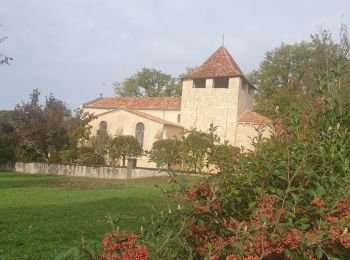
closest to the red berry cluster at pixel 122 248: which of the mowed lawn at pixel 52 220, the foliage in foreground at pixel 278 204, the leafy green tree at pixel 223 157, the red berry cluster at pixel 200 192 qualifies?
the foliage in foreground at pixel 278 204

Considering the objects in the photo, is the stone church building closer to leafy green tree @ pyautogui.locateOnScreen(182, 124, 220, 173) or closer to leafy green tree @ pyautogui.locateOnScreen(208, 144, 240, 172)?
leafy green tree @ pyautogui.locateOnScreen(182, 124, 220, 173)

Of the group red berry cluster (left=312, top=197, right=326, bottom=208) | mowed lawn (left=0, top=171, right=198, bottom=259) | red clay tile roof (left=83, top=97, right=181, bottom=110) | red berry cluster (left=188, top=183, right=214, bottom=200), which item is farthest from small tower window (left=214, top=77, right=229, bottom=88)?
red berry cluster (left=312, top=197, right=326, bottom=208)

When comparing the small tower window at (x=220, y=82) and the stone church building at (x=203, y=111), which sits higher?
the small tower window at (x=220, y=82)

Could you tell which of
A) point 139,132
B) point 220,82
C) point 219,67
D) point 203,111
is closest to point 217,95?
point 220,82

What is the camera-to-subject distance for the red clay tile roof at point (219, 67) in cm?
4097

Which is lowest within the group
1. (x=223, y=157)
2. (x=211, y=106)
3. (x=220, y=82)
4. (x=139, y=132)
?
(x=223, y=157)

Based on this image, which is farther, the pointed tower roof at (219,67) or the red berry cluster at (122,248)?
the pointed tower roof at (219,67)

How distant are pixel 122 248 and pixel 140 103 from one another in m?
46.4

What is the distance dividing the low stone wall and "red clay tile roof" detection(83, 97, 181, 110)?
517 inches

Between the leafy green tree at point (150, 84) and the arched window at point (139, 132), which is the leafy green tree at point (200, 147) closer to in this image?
the arched window at point (139, 132)

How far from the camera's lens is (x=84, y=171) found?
1351 inches

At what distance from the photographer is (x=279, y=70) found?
49.0 meters

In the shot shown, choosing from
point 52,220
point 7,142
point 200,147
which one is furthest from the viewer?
point 7,142

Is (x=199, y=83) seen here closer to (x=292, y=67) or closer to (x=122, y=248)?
(x=292, y=67)
